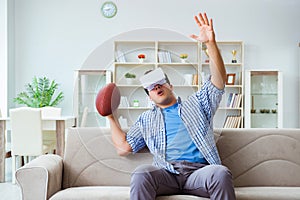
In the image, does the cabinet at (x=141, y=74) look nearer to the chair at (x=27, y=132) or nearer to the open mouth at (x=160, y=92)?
the open mouth at (x=160, y=92)

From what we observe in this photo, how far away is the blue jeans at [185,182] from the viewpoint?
2.03m

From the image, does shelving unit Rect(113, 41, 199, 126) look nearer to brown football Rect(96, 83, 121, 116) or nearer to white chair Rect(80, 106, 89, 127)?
brown football Rect(96, 83, 121, 116)

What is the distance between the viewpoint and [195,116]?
7.41 feet

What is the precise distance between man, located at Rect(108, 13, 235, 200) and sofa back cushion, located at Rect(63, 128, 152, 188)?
0.21 m

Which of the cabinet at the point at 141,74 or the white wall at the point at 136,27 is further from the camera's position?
the white wall at the point at 136,27

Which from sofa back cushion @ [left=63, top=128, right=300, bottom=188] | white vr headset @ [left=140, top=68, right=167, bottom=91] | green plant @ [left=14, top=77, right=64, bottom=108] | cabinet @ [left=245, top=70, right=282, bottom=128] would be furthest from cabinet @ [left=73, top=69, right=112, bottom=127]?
cabinet @ [left=245, top=70, right=282, bottom=128]

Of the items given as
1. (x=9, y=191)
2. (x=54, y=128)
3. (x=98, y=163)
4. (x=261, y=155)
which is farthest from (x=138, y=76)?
(x=54, y=128)

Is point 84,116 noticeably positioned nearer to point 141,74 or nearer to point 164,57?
point 141,74

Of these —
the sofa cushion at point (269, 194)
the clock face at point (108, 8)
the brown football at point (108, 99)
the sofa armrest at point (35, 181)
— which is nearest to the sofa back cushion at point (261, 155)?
the sofa cushion at point (269, 194)

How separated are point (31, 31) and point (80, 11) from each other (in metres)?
0.75

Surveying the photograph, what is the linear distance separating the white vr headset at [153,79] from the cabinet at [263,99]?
4.10 m

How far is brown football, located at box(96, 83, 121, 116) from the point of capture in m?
2.10

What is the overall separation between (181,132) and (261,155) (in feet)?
1.97

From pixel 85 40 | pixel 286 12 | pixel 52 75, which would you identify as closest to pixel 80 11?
pixel 85 40
